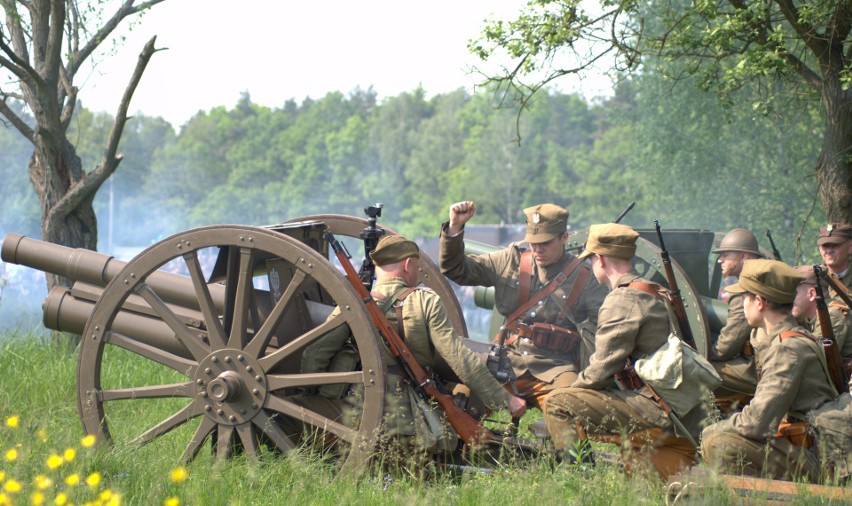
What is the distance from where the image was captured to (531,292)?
6836 millimetres

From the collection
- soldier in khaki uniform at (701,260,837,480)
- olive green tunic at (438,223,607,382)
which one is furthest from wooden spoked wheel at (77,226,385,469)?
soldier in khaki uniform at (701,260,837,480)

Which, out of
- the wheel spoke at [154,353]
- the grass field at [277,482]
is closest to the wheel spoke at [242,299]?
the wheel spoke at [154,353]

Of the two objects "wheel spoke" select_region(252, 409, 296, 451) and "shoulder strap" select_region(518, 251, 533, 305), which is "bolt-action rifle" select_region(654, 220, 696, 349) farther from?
"wheel spoke" select_region(252, 409, 296, 451)

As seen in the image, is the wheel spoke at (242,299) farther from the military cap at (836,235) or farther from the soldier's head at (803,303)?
the military cap at (836,235)

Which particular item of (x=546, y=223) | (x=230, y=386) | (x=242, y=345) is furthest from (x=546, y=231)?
(x=230, y=386)

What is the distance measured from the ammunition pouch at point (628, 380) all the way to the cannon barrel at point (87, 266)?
2.23 metres

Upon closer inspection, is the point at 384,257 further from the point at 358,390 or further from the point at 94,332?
the point at 94,332

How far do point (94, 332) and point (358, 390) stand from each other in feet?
5.02

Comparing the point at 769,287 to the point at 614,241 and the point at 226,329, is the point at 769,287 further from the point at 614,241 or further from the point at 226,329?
the point at 226,329

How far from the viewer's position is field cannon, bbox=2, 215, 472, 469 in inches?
202

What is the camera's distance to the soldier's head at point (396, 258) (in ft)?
18.2

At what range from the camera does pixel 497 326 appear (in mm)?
7633

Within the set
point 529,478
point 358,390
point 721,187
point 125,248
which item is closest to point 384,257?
point 358,390

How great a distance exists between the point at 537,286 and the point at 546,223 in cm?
44
